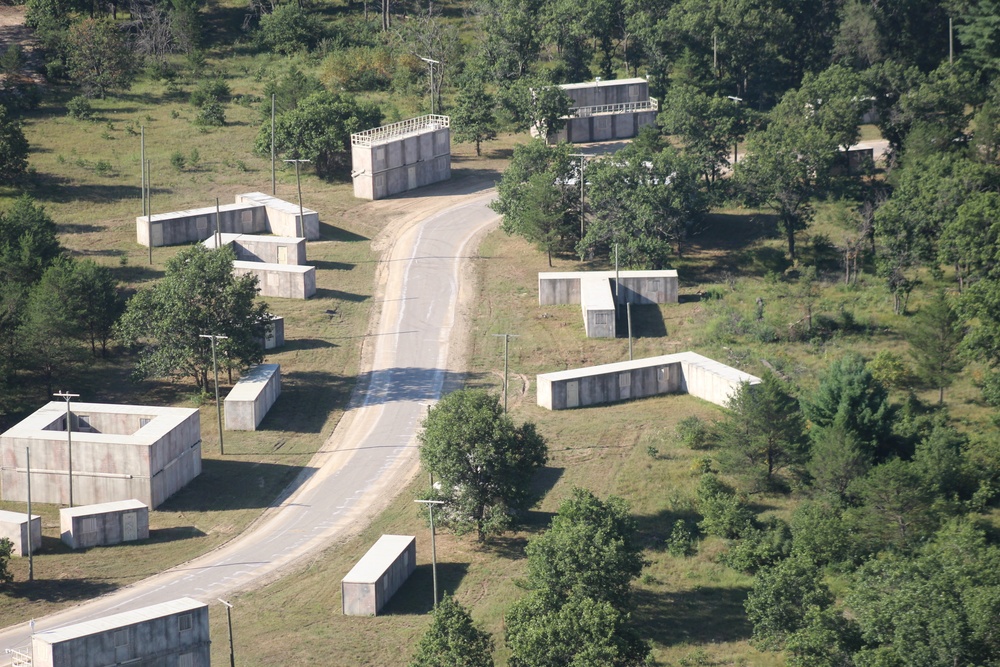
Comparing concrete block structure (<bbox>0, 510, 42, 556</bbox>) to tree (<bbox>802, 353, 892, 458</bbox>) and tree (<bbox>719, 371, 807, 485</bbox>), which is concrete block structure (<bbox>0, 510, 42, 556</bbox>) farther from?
tree (<bbox>802, 353, 892, 458</bbox>)

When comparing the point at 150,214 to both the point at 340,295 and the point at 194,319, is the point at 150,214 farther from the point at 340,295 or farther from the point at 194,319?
the point at 194,319

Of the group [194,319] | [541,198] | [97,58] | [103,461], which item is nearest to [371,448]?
[194,319]

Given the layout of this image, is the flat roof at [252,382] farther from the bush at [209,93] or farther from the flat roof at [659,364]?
the bush at [209,93]

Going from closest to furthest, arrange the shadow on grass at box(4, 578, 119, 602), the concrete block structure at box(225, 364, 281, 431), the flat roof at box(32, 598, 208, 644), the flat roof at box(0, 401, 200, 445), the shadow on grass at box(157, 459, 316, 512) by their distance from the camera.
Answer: the flat roof at box(32, 598, 208, 644) → the shadow on grass at box(4, 578, 119, 602) → the flat roof at box(0, 401, 200, 445) → the shadow on grass at box(157, 459, 316, 512) → the concrete block structure at box(225, 364, 281, 431)

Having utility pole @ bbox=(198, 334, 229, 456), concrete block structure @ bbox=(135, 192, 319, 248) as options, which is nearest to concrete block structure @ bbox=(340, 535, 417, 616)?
utility pole @ bbox=(198, 334, 229, 456)

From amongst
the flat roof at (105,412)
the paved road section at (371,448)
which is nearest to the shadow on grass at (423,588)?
the paved road section at (371,448)

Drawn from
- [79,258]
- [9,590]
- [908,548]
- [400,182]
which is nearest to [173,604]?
[9,590]
